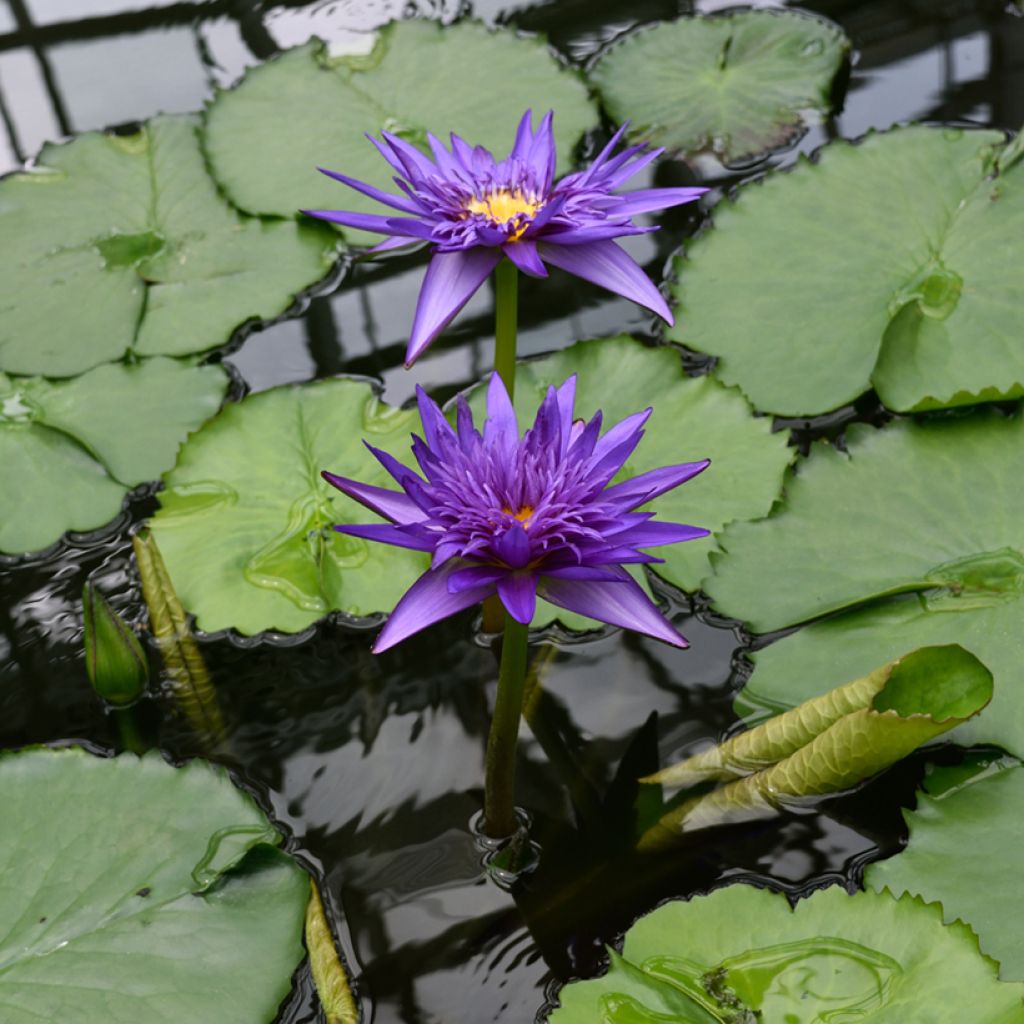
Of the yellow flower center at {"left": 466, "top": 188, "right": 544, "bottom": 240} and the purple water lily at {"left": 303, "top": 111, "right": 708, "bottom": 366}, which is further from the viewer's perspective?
the yellow flower center at {"left": 466, "top": 188, "right": 544, "bottom": 240}

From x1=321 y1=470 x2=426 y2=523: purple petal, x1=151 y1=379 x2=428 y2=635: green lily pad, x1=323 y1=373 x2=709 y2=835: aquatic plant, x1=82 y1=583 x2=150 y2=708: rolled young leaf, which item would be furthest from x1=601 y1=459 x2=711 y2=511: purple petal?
x1=82 y1=583 x2=150 y2=708: rolled young leaf

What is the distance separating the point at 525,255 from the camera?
69.1 inches

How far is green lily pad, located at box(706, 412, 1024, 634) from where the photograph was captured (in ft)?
6.51

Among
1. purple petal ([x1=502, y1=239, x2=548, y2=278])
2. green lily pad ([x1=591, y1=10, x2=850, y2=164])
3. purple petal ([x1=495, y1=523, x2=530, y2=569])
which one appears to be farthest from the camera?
green lily pad ([x1=591, y1=10, x2=850, y2=164])

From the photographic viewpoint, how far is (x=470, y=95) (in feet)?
10.5

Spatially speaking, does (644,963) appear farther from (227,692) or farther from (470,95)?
(470,95)

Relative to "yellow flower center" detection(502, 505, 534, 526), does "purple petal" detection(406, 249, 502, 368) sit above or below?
above

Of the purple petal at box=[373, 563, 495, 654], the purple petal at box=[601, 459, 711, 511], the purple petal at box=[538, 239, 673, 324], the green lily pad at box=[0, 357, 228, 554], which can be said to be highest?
Result: the purple petal at box=[538, 239, 673, 324]

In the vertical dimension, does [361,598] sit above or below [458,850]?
above

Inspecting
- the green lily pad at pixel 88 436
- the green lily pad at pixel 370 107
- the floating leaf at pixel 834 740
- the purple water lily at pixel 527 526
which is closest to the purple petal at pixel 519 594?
the purple water lily at pixel 527 526

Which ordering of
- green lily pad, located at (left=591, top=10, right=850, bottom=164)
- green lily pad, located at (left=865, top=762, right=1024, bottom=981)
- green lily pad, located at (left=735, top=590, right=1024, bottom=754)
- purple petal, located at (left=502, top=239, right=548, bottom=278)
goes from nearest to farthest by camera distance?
green lily pad, located at (left=865, top=762, right=1024, bottom=981) → purple petal, located at (left=502, top=239, right=548, bottom=278) → green lily pad, located at (left=735, top=590, right=1024, bottom=754) → green lily pad, located at (left=591, top=10, right=850, bottom=164)

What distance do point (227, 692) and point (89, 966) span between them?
645 millimetres

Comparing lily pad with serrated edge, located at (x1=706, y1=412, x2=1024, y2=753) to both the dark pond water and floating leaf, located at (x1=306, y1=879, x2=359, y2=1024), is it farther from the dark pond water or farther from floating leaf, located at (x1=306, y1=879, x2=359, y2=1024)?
floating leaf, located at (x1=306, y1=879, x2=359, y2=1024)

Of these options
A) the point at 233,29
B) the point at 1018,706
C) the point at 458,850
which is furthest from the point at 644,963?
the point at 233,29
